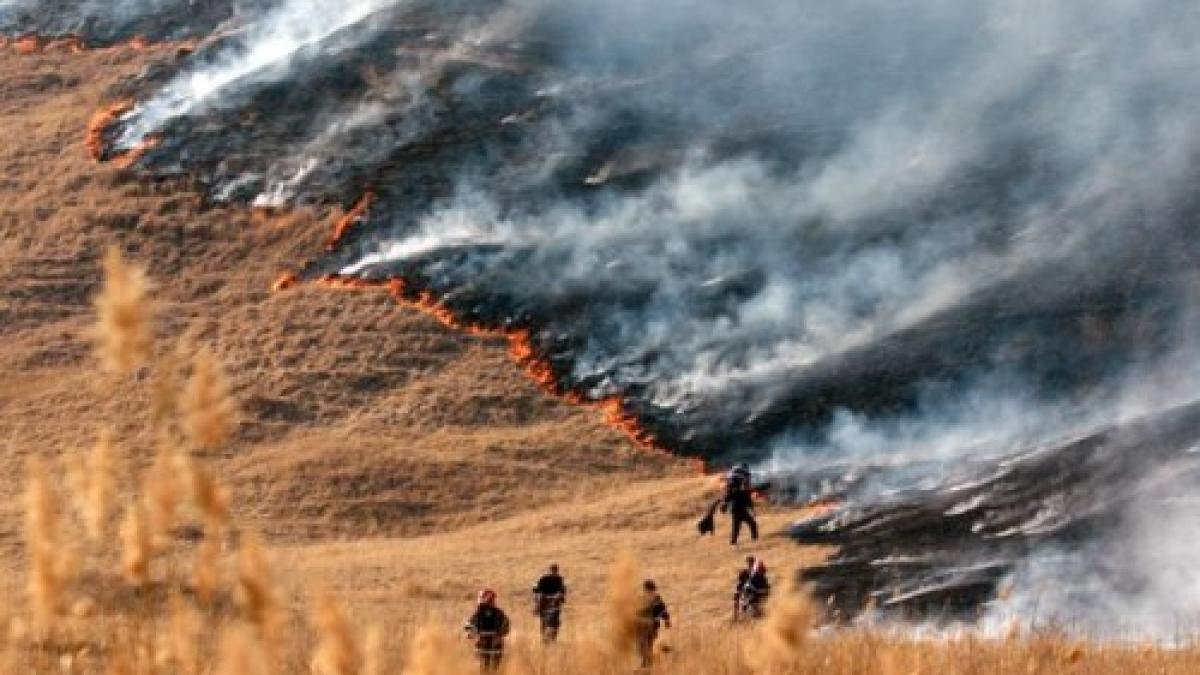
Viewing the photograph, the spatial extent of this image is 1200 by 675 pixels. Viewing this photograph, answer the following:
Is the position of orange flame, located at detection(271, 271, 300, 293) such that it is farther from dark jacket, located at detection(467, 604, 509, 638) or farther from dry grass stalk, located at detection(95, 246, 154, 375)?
dry grass stalk, located at detection(95, 246, 154, 375)

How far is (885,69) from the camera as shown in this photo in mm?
59750

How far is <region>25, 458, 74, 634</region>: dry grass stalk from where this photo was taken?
423 centimetres

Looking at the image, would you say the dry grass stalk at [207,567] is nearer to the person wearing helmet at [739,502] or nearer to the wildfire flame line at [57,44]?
the person wearing helmet at [739,502]

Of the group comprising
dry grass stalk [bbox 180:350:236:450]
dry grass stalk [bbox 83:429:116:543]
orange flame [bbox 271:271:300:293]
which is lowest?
dry grass stalk [bbox 83:429:116:543]

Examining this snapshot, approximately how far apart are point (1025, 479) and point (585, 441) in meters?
12.5

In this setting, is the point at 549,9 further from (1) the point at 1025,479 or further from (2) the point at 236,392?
(1) the point at 1025,479

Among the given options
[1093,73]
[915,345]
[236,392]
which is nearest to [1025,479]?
[915,345]

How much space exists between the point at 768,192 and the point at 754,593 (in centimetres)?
3391

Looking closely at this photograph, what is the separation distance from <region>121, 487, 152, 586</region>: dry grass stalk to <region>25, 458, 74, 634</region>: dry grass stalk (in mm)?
172

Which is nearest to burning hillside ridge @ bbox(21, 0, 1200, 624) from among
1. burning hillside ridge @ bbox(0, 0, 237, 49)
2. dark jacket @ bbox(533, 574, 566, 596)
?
burning hillside ridge @ bbox(0, 0, 237, 49)

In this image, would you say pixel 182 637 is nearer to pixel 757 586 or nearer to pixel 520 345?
pixel 757 586

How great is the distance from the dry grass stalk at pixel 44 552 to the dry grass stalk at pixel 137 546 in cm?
17

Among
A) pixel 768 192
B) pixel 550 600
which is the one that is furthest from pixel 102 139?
pixel 550 600

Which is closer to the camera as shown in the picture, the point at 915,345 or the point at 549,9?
the point at 915,345
